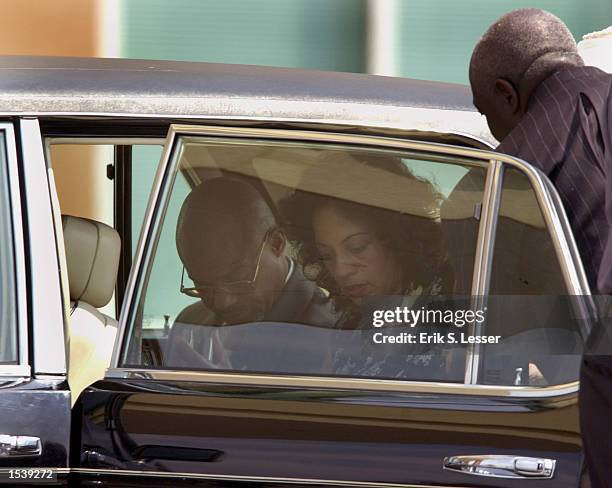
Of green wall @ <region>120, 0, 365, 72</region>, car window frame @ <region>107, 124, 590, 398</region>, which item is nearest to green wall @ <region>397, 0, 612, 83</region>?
green wall @ <region>120, 0, 365, 72</region>

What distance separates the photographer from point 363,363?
7.41 ft

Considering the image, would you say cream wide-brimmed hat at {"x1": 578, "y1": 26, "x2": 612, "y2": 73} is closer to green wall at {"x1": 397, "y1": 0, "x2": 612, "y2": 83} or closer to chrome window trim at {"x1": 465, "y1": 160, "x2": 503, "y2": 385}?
chrome window trim at {"x1": 465, "y1": 160, "x2": 503, "y2": 385}

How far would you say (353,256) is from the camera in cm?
229

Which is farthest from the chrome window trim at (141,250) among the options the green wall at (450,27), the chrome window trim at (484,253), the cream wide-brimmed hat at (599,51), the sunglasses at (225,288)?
the green wall at (450,27)

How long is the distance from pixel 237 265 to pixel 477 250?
466mm

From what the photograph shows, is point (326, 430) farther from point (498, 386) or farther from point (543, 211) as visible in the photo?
point (543, 211)

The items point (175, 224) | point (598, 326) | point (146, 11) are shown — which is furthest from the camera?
point (146, 11)

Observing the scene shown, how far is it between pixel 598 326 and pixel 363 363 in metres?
0.44

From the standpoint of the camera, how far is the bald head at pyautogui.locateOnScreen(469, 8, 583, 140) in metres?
2.32

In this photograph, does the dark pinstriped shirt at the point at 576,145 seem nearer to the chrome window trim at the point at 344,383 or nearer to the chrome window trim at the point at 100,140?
the chrome window trim at the point at 344,383

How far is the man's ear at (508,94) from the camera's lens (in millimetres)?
2348

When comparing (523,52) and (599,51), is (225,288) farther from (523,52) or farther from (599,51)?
(599,51)

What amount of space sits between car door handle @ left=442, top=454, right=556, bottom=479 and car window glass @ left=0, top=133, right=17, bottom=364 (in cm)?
87

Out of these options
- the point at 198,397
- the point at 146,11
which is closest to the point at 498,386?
the point at 198,397
